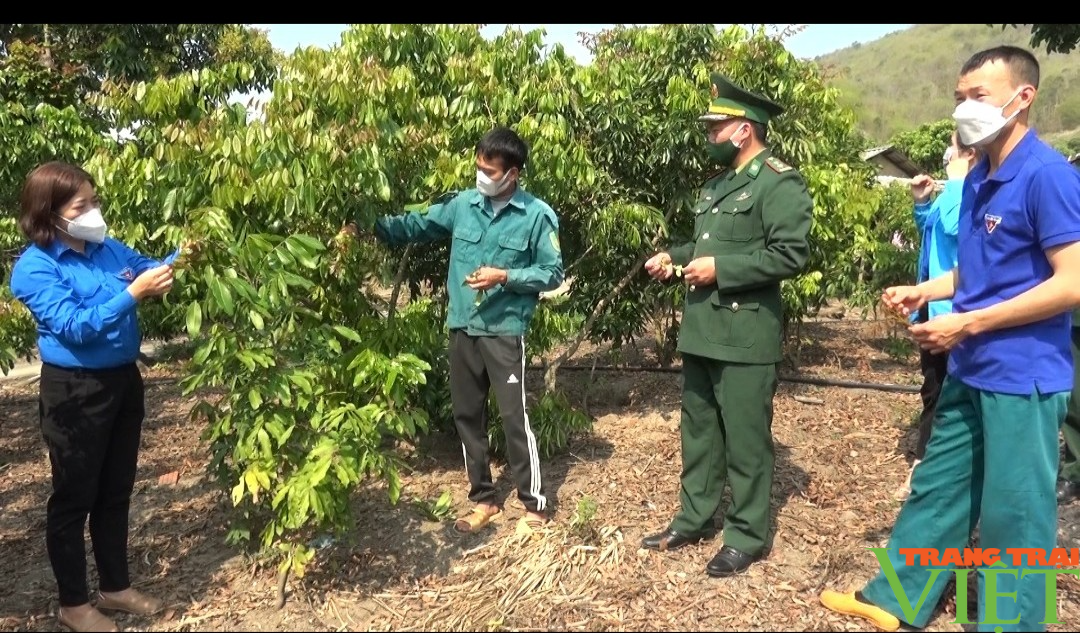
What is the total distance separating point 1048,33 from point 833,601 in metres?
3.15

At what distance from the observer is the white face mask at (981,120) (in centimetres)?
231

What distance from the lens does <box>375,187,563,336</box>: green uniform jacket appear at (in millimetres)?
3379

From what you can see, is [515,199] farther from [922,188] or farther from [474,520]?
[922,188]

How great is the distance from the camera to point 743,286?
296 centimetres

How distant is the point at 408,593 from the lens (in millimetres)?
2975

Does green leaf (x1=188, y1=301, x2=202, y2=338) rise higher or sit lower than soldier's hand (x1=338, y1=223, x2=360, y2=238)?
lower

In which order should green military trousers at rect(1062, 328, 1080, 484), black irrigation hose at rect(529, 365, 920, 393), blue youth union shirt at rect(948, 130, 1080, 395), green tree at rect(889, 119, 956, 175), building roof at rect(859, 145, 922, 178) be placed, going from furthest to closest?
green tree at rect(889, 119, 956, 175), building roof at rect(859, 145, 922, 178), black irrigation hose at rect(529, 365, 920, 393), green military trousers at rect(1062, 328, 1080, 484), blue youth union shirt at rect(948, 130, 1080, 395)

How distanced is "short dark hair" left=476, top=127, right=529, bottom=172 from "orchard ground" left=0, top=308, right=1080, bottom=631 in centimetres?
151

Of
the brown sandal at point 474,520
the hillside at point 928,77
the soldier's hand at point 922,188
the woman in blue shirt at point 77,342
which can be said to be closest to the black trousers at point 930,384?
the soldier's hand at point 922,188

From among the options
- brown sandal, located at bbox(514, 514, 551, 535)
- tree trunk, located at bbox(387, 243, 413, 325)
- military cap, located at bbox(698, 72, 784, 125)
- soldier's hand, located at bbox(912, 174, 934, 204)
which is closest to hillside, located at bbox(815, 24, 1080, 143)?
soldier's hand, located at bbox(912, 174, 934, 204)

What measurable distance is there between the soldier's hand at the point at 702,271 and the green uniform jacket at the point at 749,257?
32 millimetres

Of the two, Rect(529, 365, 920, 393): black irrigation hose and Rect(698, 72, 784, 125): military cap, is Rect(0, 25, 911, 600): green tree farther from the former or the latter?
Rect(529, 365, 920, 393): black irrigation hose

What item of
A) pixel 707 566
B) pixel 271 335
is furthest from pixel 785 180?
pixel 271 335

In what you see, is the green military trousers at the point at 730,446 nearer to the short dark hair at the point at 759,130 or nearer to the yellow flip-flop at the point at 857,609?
the yellow flip-flop at the point at 857,609
